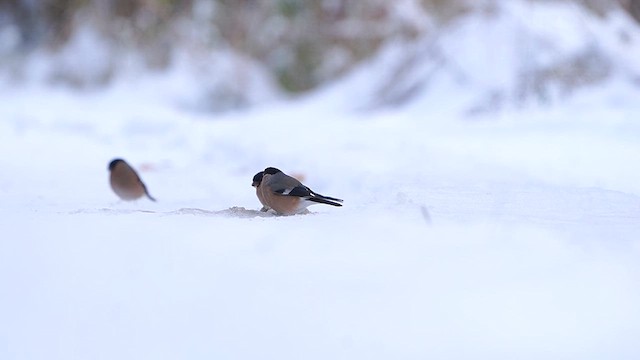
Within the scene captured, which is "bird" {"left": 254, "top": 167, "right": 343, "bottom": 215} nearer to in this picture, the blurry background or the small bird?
the small bird

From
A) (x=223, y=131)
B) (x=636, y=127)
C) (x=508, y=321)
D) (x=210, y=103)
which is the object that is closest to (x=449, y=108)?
(x=223, y=131)

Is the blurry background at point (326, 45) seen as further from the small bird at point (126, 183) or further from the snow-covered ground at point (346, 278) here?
the snow-covered ground at point (346, 278)

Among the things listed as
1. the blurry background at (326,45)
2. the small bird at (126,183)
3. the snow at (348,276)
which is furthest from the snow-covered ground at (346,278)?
the blurry background at (326,45)

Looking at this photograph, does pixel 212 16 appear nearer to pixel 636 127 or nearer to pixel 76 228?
pixel 636 127

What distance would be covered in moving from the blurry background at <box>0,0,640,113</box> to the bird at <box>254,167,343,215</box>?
13.8 ft

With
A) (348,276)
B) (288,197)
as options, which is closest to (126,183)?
(288,197)

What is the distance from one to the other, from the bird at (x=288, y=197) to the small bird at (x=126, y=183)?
99 centimetres

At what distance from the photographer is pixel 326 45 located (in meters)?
13.3

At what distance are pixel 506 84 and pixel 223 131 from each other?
2147 millimetres

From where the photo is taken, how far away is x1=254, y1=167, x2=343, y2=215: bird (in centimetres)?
274

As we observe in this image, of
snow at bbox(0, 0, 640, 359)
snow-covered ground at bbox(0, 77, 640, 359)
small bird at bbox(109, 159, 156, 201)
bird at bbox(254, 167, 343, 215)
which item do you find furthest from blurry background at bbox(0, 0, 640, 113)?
Result: snow-covered ground at bbox(0, 77, 640, 359)

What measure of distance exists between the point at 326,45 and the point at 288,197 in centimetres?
1073

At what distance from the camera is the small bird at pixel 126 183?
369cm

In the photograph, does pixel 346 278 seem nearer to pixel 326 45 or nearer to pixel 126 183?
pixel 126 183
